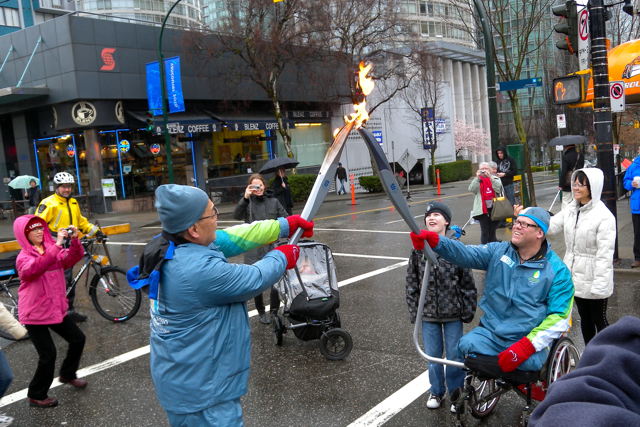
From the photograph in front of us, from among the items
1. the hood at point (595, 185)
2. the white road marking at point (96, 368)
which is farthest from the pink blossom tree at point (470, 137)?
the white road marking at point (96, 368)

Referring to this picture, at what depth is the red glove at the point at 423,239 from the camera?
3.56 metres

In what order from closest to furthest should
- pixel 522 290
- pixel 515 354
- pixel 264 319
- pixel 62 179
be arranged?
pixel 515 354
pixel 522 290
pixel 264 319
pixel 62 179

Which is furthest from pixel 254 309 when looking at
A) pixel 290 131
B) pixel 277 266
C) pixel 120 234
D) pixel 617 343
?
pixel 290 131

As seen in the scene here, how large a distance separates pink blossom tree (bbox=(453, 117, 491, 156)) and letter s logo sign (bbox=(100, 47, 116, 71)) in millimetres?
→ 36094

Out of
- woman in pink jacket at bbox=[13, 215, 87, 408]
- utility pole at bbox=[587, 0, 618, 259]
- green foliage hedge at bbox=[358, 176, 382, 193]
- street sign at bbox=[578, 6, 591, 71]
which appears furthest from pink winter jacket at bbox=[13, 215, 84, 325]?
green foliage hedge at bbox=[358, 176, 382, 193]

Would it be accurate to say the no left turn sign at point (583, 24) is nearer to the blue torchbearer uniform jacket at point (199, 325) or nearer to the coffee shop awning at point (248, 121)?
the blue torchbearer uniform jacket at point (199, 325)

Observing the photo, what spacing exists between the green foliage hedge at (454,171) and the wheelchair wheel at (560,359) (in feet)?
123

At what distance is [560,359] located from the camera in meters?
3.85

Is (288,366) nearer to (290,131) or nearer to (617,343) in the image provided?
(617,343)

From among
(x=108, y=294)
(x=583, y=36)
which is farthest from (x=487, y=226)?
(x=108, y=294)

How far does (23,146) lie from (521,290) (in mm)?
29769

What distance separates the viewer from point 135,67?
25.8 m

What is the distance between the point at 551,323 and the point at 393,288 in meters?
4.91

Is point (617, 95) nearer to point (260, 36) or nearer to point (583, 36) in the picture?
point (583, 36)
